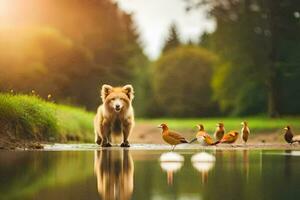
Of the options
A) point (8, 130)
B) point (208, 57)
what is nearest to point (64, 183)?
point (8, 130)

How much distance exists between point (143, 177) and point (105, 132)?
7750mm

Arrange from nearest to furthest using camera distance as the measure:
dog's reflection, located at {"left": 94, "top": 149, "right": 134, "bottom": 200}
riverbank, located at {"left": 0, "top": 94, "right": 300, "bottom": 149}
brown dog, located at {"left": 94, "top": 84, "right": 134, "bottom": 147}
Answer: dog's reflection, located at {"left": 94, "top": 149, "right": 134, "bottom": 200} < brown dog, located at {"left": 94, "top": 84, "right": 134, "bottom": 147} < riverbank, located at {"left": 0, "top": 94, "right": 300, "bottom": 149}

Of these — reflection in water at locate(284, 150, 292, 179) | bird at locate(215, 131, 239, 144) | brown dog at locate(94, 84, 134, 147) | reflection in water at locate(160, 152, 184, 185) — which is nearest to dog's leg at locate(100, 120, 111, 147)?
brown dog at locate(94, 84, 134, 147)

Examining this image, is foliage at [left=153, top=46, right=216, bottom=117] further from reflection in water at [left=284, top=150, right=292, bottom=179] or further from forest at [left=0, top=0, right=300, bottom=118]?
reflection in water at [left=284, top=150, right=292, bottom=179]

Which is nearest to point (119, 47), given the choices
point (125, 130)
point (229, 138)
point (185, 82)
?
point (185, 82)

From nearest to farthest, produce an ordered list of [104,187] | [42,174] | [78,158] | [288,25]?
[104,187] < [42,174] < [78,158] < [288,25]

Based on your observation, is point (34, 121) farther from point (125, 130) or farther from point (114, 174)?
point (114, 174)

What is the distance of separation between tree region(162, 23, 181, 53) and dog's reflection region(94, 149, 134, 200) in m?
62.6

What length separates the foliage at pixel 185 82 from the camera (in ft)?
191

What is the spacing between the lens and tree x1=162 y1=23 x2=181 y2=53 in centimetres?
7856

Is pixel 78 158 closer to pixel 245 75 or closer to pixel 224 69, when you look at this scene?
pixel 245 75

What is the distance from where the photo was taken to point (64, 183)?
9.57 meters

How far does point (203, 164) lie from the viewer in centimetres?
1302

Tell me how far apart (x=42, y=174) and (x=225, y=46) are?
32.3 metres
